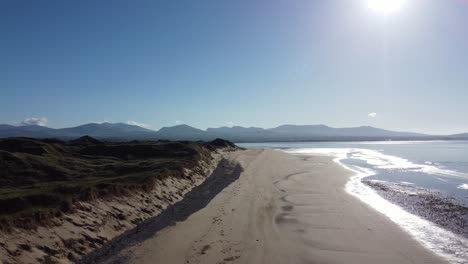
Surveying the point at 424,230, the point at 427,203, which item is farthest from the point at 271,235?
the point at 427,203

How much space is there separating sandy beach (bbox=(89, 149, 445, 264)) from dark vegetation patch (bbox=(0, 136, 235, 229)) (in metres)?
3.02

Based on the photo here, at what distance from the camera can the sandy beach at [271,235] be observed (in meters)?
13.2

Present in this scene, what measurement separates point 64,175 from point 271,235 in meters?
17.9

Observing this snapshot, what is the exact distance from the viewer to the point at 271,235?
1617 centimetres

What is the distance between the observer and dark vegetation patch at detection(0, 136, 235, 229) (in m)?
15.3

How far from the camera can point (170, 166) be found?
30.8 metres

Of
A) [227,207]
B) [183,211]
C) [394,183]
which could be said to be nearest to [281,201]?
[227,207]

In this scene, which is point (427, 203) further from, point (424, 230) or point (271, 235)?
Result: point (271, 235)

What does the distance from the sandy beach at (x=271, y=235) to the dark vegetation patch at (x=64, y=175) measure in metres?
3.02

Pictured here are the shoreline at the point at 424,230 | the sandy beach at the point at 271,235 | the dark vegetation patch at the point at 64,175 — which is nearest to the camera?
the sandy beach at the point at 271,235

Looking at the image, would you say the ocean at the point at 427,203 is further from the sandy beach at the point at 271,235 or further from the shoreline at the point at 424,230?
the sandy beach at the point at 271,235

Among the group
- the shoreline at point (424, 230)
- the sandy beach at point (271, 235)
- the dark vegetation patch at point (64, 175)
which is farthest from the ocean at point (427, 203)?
the dark vegetation patch at point (64, 175)

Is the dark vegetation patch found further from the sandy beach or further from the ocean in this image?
the ocean

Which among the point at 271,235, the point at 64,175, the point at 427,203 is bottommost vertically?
the point at 271,235
